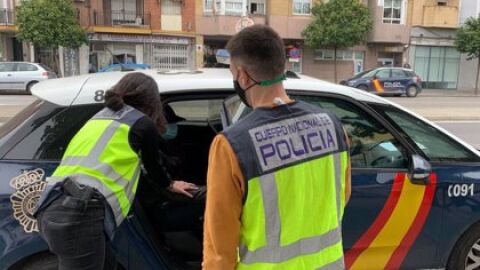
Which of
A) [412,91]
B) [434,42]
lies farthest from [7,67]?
[434,42]

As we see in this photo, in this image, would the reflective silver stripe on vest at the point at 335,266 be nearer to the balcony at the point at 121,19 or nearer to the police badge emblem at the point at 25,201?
the police badge emblem at the point at 25,201

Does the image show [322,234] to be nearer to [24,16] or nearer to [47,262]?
[47,262]

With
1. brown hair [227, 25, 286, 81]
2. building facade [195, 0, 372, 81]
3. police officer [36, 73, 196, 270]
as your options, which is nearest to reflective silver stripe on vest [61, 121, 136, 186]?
police officer [36, 73, 196, 270]

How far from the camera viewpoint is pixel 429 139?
3221 mm

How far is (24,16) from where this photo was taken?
2669 centimetres

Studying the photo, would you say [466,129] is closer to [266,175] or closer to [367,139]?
[367,139]

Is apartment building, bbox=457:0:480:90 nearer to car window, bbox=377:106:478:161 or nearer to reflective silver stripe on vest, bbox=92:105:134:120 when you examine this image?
car window, bbox=377:106:478:161

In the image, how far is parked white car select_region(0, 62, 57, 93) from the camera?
21672 mm

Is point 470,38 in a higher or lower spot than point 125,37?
higher

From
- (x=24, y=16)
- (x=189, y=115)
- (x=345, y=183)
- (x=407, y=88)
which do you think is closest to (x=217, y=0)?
(x=24, y=16)

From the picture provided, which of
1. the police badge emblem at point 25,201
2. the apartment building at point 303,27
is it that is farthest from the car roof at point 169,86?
the apartment building at point 303,27

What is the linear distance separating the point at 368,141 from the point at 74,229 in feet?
5.91

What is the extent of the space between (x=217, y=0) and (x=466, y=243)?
2981 cm

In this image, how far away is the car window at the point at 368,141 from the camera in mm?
3047
